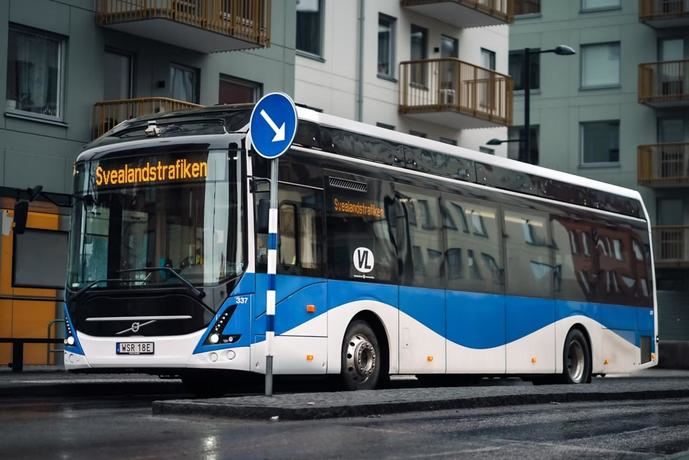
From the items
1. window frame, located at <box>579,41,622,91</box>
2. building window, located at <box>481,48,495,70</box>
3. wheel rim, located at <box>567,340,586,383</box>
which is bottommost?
wheel rim, located at <box>567,340,586,383</box>

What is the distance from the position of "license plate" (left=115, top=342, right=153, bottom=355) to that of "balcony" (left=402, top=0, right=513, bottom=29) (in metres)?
25.6

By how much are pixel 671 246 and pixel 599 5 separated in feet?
32.3

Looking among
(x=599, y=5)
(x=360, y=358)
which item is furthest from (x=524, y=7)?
(x=360, y=358)

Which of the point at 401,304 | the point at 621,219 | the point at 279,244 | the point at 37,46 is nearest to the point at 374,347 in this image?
the point at 401,304

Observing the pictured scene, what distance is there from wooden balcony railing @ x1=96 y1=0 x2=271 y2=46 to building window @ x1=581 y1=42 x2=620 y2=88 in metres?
25.8

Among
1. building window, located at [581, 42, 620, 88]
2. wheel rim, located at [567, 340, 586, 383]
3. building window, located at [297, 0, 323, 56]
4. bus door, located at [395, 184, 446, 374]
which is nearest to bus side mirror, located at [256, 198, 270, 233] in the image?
bus door, located at [395, 184, 446, 374]

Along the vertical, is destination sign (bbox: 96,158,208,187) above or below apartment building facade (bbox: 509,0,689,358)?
below

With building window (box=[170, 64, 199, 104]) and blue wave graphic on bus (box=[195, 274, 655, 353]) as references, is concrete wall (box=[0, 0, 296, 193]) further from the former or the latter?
blue wave graphic on bus (box=[195, 274, 655, 353])

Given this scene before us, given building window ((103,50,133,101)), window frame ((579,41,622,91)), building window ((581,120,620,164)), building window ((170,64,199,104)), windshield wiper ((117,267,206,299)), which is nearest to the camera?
windshield wiper ((117,267,206,299))

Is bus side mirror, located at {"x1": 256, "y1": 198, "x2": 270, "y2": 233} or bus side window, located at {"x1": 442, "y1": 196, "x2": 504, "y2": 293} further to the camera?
bus side window, located at {"x1": 442, "y1": 196, "x2": 504, "y2": 293}

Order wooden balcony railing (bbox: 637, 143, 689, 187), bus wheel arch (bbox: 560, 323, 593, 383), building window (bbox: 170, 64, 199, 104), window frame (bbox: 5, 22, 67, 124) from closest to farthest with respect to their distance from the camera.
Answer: bus wheel arch (bbox: 560, 323, 593, 383) < window frame (bbox: 5, 22, 67, 124) < building window (bbox: 170, 64, 199, 104) < wooden balcony railing (bbox: 637, 143, 689, 187)

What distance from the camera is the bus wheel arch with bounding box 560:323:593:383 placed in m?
22.6

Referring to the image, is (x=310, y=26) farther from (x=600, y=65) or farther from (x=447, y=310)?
(x=600, y=65)

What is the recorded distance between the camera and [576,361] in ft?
75.5
